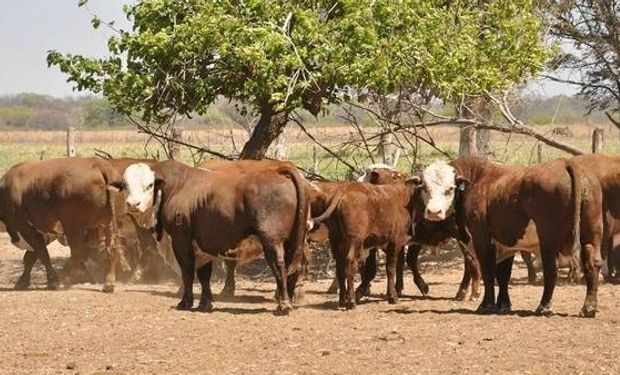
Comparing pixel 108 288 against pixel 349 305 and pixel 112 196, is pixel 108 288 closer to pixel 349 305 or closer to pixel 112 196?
pixel 112 196

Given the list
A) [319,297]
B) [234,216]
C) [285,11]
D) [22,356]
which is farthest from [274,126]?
[22,356]

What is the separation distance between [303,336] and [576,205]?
2.90m

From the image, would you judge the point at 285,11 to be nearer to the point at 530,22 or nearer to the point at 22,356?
the point at 530,22

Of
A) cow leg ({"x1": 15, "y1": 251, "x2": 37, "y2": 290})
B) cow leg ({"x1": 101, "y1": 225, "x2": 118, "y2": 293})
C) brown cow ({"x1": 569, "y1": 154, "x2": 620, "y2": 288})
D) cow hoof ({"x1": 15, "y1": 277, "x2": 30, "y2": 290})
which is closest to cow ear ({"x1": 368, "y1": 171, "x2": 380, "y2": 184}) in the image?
brown cow ({"x1": 569, "y1": 154, "x2": 620, "y2": 288})

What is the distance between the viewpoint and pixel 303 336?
34.1ft

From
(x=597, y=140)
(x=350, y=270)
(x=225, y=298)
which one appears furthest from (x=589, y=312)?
(x=597, y=140)

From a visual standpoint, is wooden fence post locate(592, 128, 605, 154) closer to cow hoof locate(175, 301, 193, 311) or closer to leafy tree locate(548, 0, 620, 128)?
leafy tree locate(548, 0, 620, 128)

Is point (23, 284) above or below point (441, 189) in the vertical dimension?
below

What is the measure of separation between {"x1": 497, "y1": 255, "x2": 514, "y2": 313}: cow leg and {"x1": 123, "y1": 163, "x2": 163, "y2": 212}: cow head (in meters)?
3.80

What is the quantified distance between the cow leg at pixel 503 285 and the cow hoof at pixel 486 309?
54mm

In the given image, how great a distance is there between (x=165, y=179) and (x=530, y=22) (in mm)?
5567

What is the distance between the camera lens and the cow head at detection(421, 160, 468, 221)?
12.6 m

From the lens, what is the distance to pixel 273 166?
44.4 ft

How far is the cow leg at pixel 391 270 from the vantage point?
509 inches
